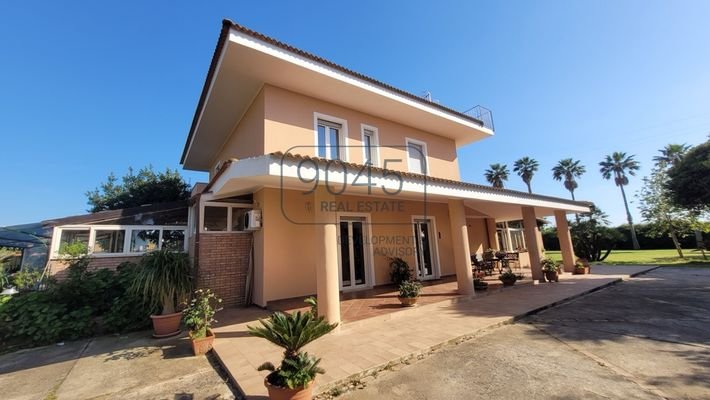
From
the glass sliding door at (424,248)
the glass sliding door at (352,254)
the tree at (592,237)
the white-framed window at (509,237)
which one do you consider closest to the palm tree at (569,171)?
the tree at (592,237)

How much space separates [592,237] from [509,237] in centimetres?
776

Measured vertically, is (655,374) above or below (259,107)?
below

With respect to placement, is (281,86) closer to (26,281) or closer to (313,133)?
(313,133)

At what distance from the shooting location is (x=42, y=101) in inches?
451

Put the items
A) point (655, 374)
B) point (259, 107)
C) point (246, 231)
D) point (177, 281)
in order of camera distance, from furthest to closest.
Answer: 1. point (246, 231)
2. point (259, 107)
3. point (177, 281)
4. point (655, 374)

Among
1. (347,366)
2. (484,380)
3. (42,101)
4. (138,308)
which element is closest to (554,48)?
(484,380)

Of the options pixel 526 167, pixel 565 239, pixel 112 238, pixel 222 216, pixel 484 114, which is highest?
pixel 526 167

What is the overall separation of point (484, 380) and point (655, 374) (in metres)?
2.48

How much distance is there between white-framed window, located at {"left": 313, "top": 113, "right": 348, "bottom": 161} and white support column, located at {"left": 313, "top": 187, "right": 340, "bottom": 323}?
344cm

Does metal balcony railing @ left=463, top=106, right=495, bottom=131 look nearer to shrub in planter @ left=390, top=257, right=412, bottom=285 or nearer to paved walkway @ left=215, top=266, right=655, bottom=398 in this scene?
shrub in planter @ left=390, top=257, right=412, bottom=285

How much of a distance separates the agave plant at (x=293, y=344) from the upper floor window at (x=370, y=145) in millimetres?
7562

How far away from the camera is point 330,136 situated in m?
9.93

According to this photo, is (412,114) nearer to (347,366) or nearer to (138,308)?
(347,366)

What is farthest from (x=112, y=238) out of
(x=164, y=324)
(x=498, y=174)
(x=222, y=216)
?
(x=498, y=174)
